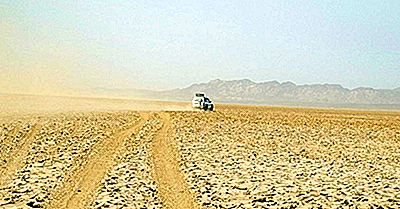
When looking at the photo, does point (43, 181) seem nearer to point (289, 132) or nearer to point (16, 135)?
point (16, 135)

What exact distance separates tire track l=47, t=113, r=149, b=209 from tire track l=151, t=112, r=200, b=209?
5.36 ft

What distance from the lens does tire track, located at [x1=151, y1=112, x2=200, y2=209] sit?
1343 cm

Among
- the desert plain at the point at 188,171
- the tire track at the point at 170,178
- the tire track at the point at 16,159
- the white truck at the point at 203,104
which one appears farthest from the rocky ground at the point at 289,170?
the white truck at the point at 203,104

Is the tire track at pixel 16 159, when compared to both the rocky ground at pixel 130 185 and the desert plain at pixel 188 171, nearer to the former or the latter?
the desert plain at pixel 188 171

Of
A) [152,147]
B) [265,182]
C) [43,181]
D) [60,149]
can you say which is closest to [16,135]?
[60,149]

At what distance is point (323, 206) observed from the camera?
1273cm

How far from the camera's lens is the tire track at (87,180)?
43.4 feet

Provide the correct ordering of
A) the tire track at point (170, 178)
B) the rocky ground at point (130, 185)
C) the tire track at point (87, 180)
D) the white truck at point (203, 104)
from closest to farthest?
the rocky ground at point (130, 185), the tire track at point (87, 180), the tire track at point (170, 178), the white truck at point (203, 104)

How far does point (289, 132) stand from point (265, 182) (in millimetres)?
18658

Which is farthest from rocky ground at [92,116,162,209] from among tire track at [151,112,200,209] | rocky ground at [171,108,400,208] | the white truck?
the white truck

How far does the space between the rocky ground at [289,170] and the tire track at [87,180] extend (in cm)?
270

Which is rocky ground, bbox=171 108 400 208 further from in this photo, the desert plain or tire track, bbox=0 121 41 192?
tire track, bbox=0 121 41 192

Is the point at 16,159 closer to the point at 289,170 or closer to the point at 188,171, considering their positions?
the point at 188,171

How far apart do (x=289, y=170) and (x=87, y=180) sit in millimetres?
6717
